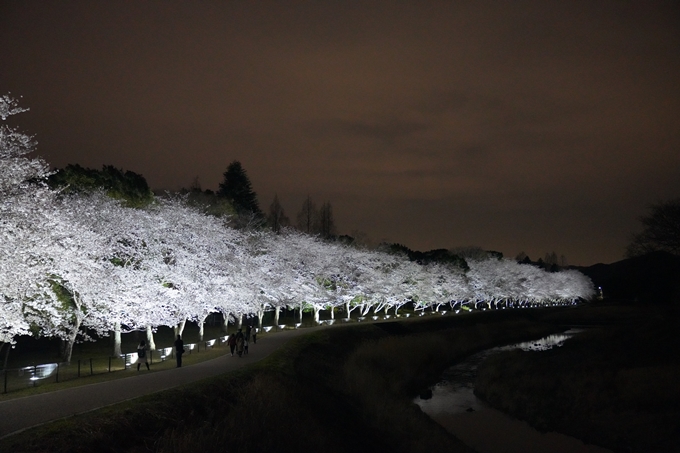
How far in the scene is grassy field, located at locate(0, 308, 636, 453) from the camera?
13.8m

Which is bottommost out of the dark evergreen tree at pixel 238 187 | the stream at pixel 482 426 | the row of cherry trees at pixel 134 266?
the stream at pixel 482 426

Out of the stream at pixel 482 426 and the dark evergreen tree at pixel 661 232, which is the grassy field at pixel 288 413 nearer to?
the stream at pixel 482 426

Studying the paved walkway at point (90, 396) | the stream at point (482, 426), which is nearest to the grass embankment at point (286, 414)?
the paved walkway at point (90, 396)

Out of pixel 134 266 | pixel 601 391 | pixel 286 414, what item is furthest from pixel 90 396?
pixel 601 391

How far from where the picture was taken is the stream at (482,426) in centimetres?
2345

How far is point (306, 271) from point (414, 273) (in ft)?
95.0

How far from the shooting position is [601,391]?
2967 cm

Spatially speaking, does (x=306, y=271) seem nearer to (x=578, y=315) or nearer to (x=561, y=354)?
(x=561, y=354)

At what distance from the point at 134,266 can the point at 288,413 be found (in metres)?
20.1

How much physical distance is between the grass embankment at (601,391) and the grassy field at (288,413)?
642 cm

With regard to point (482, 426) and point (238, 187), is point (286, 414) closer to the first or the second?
point (482, 426)

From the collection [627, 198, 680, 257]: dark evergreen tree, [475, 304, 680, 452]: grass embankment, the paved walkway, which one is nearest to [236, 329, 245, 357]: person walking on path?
the paved walkway

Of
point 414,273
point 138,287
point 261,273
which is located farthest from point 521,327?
point 138,287

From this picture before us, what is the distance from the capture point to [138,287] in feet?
102
